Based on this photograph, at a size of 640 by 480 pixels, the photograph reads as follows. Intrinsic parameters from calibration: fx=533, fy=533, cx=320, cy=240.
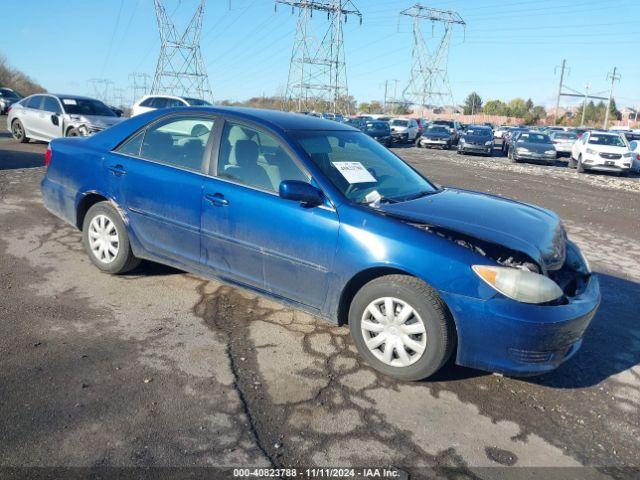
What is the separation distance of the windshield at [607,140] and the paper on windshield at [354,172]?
18.0 meters

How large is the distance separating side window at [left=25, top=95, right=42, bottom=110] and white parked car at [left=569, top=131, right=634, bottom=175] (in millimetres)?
17483

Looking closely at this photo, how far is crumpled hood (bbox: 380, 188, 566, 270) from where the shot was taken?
3412mm

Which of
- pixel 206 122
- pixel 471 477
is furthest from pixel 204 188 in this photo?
pixel 471 477

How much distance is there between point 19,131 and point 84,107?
3.22 meters

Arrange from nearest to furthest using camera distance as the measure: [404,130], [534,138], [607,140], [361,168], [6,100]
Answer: [361,168] → [607,140] → [534,138] → [404,130] → [6,100]

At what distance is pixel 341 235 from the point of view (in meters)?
3.49

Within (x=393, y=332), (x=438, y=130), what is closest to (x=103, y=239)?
(x=393, y=332)

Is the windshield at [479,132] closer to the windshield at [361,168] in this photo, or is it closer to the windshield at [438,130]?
the windshield at [438,130]

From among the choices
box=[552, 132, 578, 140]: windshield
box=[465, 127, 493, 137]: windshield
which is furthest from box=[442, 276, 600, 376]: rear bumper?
box=[552, 132, 578, 140]: windshield

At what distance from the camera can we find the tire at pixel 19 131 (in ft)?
51.1

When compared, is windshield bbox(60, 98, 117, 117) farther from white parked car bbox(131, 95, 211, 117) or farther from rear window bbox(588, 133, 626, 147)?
rear window bbox(588, 133, 626, 147)

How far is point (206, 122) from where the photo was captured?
14.3ft

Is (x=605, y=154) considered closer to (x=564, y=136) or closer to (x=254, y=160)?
(x=564, y=136)

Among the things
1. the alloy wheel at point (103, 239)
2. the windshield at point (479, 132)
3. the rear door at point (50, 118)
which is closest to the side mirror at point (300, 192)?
the alloy wheel at point (103, 239)
